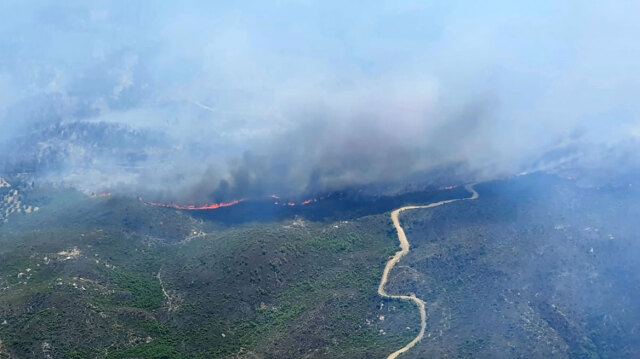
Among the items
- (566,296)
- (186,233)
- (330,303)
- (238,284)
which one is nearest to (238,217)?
(186,233)

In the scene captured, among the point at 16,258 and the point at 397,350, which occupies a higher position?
the point at 16,258

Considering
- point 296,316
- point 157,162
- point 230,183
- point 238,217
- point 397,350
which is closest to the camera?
point 397,350

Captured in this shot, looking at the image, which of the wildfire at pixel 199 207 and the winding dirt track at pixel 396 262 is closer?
the winding dirt track at pixel 396 262

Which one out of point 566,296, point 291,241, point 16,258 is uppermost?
point 16,258

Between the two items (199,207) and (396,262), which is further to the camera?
(199,207)

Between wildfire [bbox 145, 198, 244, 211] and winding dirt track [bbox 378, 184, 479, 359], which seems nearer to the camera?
winding dirt track [bbox 378, 184, 479, 359]

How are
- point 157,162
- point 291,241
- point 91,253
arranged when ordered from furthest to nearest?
point 157,162
point 291,241
point 91,253

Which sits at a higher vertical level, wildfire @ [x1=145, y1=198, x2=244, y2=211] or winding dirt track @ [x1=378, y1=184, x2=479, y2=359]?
wildfire @ [x1=145, y1=198, x2=244, y2=211]

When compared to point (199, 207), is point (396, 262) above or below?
below

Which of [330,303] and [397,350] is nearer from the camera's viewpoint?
[397,350]

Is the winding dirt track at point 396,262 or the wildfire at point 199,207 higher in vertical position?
the wildfire at point 199,207

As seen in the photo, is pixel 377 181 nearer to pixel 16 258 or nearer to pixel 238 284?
pixel 238 284
